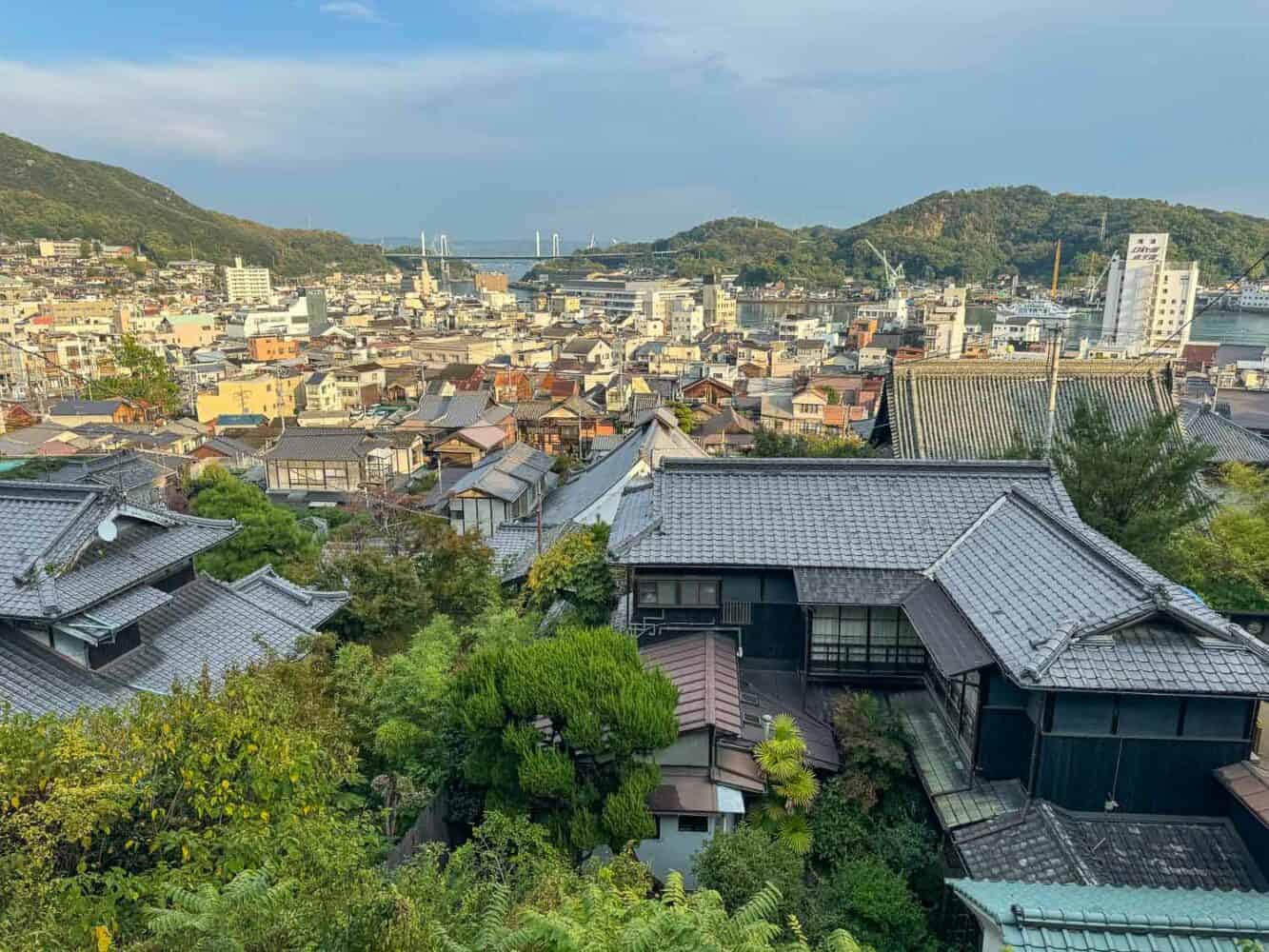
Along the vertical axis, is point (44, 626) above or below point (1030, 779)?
above

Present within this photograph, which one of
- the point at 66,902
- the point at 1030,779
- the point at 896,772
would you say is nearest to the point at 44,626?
the point at 66,902

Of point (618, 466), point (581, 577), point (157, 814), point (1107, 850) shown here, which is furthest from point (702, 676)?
point (618, 466)

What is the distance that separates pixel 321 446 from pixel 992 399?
122ft

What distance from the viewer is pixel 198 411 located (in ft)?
212

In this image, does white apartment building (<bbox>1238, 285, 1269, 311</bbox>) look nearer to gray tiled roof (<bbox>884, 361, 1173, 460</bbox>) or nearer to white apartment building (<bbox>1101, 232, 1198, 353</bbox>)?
white apartment building (<bbox>1101, 232, 1198, 353</bbox>)

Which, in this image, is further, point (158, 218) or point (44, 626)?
point (158, 218)

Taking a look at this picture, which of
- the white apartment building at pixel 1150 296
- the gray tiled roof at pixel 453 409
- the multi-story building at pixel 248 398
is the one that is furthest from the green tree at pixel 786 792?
the white apartment building at pixel 1150 296

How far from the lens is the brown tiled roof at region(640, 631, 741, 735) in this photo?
11.3 meters

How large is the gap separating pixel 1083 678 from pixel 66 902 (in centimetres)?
1078

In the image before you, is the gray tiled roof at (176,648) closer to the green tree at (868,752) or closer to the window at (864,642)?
the green tree at (868,752)

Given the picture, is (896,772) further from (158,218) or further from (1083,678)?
(158,218)

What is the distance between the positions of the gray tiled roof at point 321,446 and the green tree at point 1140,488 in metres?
39.4

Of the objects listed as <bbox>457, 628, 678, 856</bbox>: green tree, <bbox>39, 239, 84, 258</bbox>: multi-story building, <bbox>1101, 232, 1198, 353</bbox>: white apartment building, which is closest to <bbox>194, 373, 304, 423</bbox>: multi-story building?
<bbox>457, 628, 678, 856</bbox>: green tree

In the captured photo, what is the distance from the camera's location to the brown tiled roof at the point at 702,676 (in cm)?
1128
